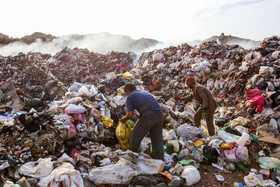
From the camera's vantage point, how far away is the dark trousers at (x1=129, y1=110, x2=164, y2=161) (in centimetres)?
309

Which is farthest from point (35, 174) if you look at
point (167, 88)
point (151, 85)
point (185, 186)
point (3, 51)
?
point (3, 51)

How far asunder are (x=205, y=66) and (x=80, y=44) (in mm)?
18851

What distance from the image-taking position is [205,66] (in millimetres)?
8219

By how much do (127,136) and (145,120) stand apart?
0.72 metres

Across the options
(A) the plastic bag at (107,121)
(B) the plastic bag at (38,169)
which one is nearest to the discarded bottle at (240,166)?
(A) the plastic bag at (107,121)

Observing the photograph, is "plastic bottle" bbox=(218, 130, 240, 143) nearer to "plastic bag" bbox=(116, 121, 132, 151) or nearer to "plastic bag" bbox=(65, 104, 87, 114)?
"plastic bag" bbox=(116, 121, 132, 151)

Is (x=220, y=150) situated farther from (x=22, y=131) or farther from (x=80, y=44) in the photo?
(x=80, y=44)

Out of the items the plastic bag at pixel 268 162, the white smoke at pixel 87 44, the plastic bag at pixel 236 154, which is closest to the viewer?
the plastic bag at pixel 268 162

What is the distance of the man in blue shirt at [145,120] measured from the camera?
3102mm

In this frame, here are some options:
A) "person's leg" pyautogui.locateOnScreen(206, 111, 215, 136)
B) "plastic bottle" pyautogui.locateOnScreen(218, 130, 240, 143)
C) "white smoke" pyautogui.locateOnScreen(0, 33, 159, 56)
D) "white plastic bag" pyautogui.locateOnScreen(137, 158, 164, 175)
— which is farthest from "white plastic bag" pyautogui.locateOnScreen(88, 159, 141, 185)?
"white smoke" pyautogui.locateOnScreen(0, 33, 159, 56)

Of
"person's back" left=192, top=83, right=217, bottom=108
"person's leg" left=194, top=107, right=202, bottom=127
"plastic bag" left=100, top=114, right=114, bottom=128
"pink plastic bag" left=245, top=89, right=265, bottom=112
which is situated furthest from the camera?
"pink plastic bag" left=245, top=89, right=265, bottom=112

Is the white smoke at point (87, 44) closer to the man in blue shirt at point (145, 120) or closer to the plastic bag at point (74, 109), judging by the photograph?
the plastic bag at point (74, 109)

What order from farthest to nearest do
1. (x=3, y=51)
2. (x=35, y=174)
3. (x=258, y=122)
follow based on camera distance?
(x=3, y=51)
(x=258, y=122)
(x=35, y=174)

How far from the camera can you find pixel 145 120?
3088mm
